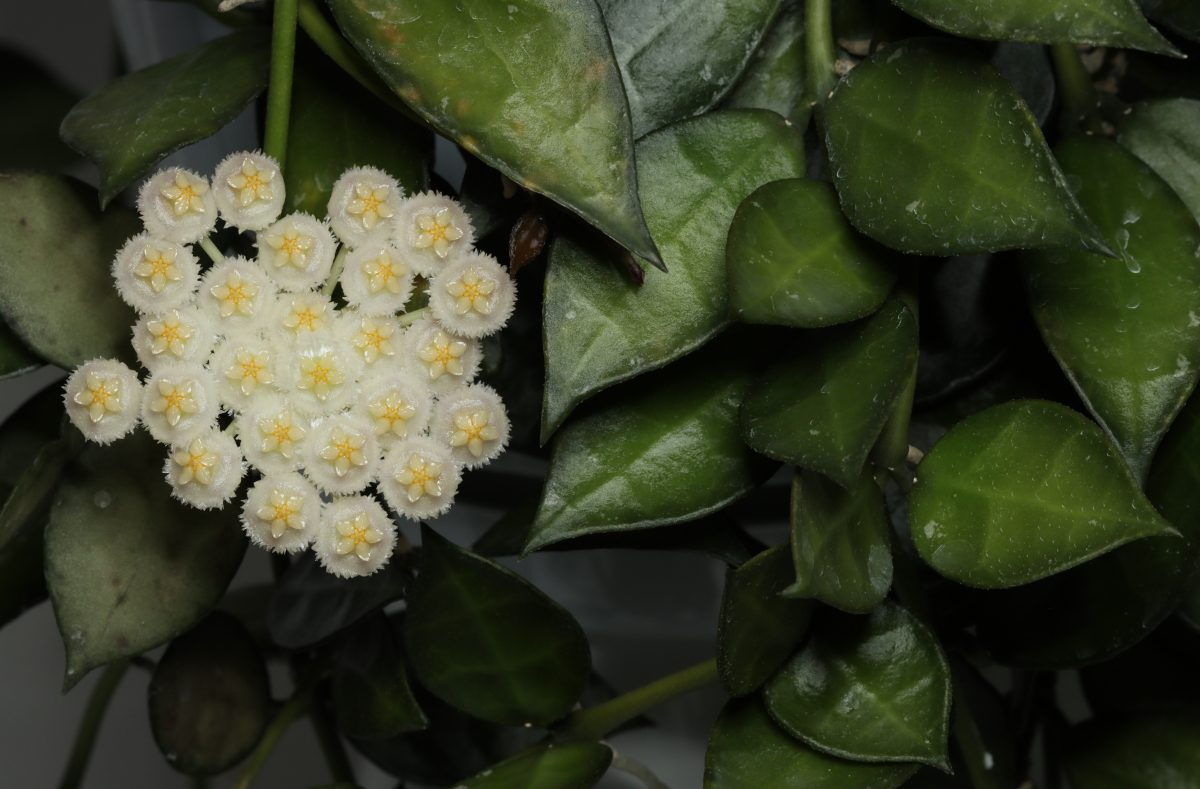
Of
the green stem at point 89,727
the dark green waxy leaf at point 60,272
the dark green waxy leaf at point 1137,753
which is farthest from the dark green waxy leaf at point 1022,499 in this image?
the green stem at point 89,727

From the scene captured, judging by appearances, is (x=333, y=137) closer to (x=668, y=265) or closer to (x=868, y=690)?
(x=668, y=265)

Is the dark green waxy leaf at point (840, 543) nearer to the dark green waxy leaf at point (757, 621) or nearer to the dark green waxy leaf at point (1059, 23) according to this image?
the dark green waxy leaf at point (757, 621)

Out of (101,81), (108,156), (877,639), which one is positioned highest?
(108,156)

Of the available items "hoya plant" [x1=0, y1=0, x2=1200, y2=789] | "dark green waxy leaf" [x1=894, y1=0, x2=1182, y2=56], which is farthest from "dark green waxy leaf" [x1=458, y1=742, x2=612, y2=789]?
"dark green waxy leaf" [x1=894, y1=0, x2=1182, y2=56]

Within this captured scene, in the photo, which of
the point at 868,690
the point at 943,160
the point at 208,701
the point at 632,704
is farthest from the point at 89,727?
the point at 943,160

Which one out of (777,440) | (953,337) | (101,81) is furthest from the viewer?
(101,81)

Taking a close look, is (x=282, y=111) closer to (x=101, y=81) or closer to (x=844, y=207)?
(x=844, y=207)

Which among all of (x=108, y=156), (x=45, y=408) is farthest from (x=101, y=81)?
(x=108, y=156)
